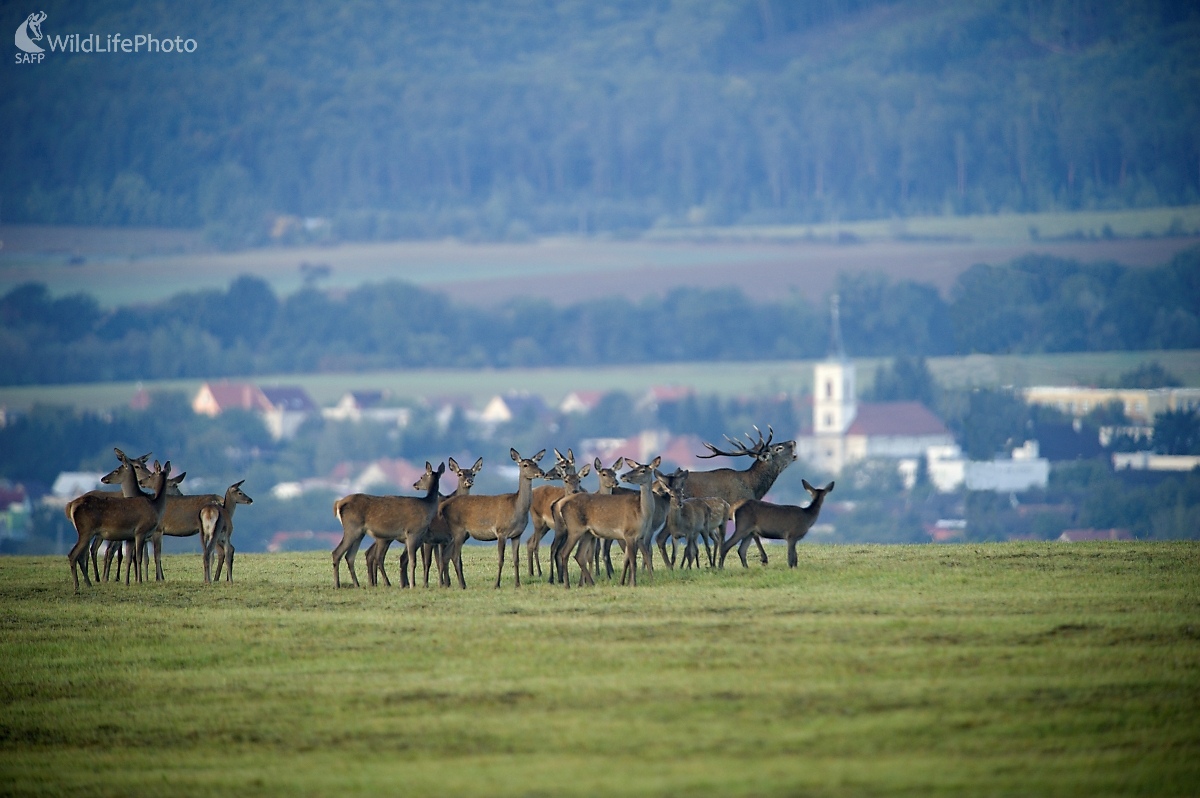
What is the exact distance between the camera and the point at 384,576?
25922mm

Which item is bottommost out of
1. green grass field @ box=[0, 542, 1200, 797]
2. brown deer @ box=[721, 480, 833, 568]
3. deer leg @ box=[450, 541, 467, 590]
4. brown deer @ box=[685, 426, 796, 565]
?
green grass field @ box=[0, 542, 1200, 797]

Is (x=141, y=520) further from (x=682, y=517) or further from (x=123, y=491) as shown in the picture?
(x=682, y=517)

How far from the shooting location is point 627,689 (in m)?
18.3

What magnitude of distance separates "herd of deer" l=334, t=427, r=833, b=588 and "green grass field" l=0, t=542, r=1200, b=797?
0.76 meters

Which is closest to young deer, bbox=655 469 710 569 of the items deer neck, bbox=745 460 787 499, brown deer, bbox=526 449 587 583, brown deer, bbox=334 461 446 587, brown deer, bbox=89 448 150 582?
brown deer, bbox=526 449 587 583

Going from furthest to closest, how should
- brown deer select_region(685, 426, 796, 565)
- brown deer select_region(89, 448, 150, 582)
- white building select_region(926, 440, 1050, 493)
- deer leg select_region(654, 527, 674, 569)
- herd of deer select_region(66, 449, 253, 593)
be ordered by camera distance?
white building select_region(926, 440, 1050, 493) → brown deer select_region(685, 426, 796, 565) → brown deer select_region(89, 448, 150, 582) → deer leg select_region(654, 527, 674, 569) → herd of deer select_region(66, 449, 253, 593)

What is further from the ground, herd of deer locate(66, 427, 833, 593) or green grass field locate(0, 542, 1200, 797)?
herd of deer locate(66, 427, 833, 593)

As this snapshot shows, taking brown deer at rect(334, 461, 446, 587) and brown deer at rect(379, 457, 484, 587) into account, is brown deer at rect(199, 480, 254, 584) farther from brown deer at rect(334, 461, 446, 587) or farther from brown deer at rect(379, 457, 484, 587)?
brown deer at rect(379, 457, 484, 587)

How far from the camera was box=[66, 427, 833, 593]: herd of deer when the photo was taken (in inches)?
986

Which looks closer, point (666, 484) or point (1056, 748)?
point (1056, 748)

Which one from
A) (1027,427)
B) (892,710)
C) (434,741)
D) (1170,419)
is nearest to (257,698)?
(434,741)

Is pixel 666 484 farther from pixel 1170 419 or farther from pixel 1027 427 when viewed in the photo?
pixel 1027 427

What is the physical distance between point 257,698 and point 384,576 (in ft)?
23.4

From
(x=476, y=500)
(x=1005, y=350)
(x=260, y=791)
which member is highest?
(x=1005, y=350)
